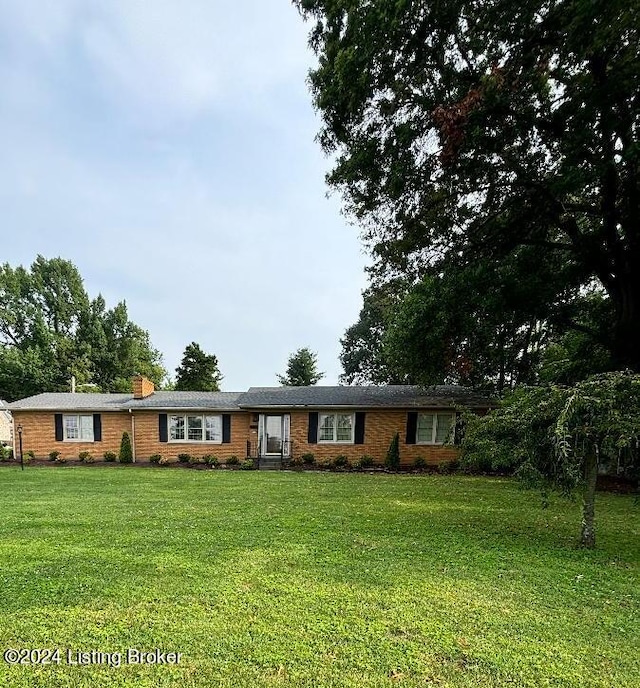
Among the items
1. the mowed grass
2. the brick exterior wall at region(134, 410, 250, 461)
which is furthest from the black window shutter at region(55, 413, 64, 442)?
the mowed grass

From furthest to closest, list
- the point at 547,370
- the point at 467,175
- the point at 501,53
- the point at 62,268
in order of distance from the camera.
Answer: the point at 62,268
the point at 547,370
the point at 467,175
the point at 501,53

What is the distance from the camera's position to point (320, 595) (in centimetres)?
354

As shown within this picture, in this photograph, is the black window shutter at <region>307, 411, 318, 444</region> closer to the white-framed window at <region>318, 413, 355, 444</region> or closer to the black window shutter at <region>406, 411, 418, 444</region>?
the white-framed window at <region>318, 413, 355, 444</region>

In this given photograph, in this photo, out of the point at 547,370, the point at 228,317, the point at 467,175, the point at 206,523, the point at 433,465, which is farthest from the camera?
the point at 228,317

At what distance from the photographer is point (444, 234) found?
32.4 feet

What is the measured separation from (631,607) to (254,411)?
12324 millimetres

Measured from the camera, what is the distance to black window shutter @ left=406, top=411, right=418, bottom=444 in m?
13.9

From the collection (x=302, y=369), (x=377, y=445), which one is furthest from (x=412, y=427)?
(x=302, y=369)

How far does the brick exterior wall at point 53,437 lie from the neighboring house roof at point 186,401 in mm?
903

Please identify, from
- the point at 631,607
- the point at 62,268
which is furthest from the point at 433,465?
the point at 62,268

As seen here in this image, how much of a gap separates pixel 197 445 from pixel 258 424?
2.56 metres

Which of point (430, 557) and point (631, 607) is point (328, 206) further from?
point (631, 607)

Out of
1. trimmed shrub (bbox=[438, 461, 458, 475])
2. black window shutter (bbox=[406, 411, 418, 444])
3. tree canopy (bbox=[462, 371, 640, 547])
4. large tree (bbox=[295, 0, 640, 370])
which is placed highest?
large tree (bbox=[295, 0, 640, 370])

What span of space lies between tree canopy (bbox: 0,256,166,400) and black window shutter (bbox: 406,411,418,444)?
75.1 ft
